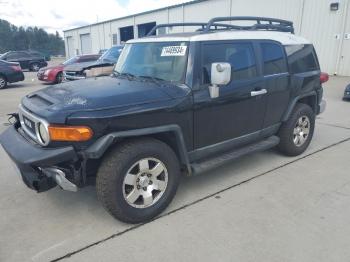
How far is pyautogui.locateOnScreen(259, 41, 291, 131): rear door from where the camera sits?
13.2 feet

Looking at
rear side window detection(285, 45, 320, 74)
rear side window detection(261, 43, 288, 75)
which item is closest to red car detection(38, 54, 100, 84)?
rear side window detection(285, 45, 320, 74)

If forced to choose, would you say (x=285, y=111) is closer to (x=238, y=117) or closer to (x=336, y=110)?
(x=238, y=117)

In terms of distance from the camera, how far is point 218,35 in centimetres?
356

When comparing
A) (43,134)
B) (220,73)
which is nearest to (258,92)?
(220,73)

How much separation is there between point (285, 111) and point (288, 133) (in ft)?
1.07

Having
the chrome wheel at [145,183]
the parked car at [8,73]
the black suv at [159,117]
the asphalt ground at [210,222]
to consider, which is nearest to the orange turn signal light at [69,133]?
the black suv at [159,117]

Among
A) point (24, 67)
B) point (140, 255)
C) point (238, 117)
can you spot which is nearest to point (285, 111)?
point (238, 117)

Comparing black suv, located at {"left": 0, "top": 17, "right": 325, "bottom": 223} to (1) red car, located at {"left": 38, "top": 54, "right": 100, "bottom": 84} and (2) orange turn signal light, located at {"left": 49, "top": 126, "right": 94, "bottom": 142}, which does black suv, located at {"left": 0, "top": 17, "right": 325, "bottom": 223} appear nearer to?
(2) orange turn signal light, located at {"left": 49, "top": 126, "right": 94, "bottom": 142}

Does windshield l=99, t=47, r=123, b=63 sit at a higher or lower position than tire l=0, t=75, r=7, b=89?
higher

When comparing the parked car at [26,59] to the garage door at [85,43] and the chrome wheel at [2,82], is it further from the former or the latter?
the garage door at [85,43]

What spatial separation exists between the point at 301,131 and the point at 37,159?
3.76 m

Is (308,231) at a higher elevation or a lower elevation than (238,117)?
lower

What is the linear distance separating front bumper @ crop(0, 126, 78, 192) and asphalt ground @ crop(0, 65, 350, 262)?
52cm

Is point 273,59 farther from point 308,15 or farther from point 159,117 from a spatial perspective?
point 308,15
